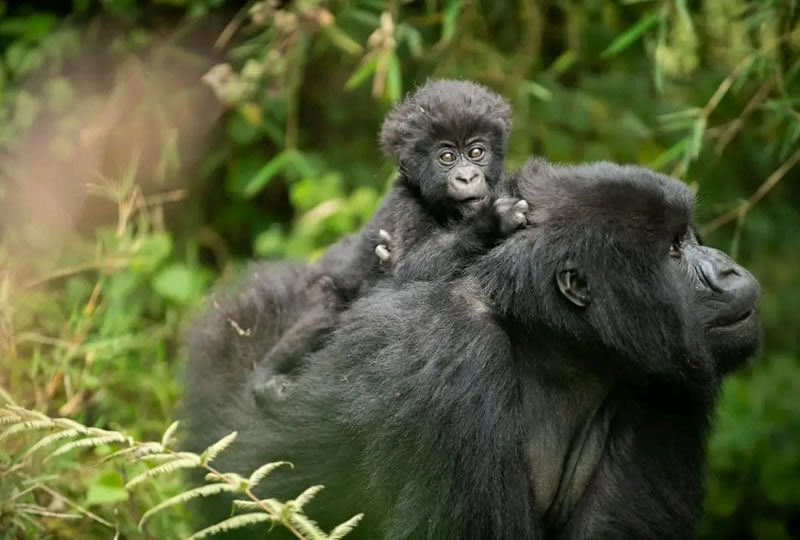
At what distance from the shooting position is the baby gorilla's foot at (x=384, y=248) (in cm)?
312

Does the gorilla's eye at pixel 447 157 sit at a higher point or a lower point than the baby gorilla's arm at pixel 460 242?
higher

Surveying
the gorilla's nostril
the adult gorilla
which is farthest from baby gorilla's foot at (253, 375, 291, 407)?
the gorilla's nostril

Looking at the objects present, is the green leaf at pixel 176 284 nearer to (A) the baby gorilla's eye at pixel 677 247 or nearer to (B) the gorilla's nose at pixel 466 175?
(B) the gorilla's nose at pixel 466 175

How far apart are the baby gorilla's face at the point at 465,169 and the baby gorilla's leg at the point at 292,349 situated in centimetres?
52

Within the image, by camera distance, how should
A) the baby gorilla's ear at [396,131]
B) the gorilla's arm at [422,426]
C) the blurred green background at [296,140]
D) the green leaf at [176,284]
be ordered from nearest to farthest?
the gorilla's arm at [422,426], the baby gorilla's ear at [396,131], the blurred green background at [296,140], the green leaf at [176,284]

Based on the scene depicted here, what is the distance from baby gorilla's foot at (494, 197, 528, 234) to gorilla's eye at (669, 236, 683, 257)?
Result: 39cm

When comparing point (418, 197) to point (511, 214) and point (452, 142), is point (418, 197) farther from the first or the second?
point (511, 214)

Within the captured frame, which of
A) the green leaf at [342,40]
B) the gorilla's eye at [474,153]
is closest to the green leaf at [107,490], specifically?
the gorilla's eye at [474,153]

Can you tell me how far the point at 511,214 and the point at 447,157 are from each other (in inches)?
23.1

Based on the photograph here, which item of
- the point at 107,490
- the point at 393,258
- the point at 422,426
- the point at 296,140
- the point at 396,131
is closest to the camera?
the point at 422,426

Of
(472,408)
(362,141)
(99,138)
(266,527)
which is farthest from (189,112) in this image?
(472,408)

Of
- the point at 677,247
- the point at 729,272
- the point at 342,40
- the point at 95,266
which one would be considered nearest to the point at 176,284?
the point at 95,266

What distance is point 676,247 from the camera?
8.93 ft

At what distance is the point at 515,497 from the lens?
2.55 meters
